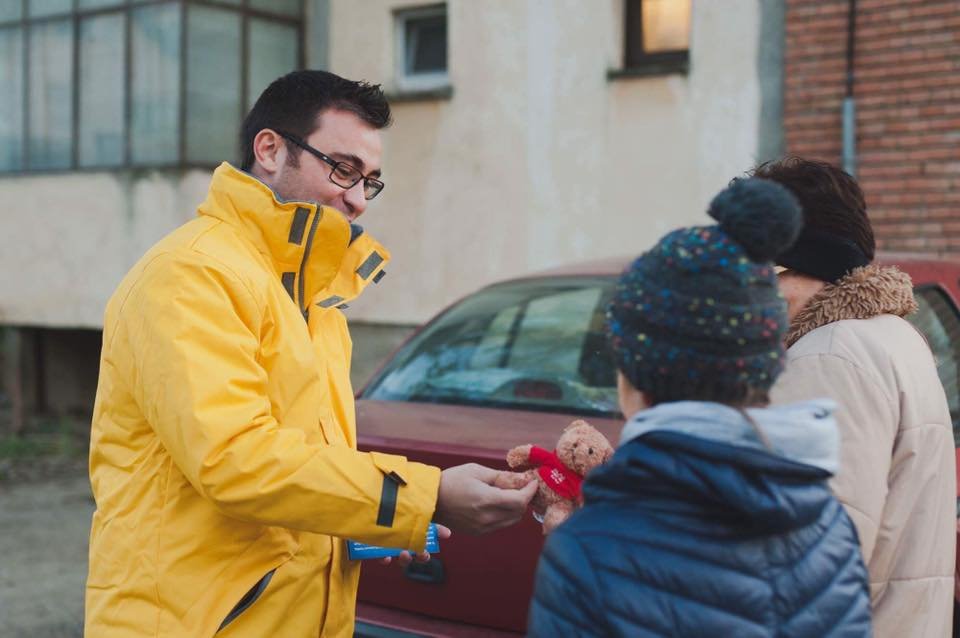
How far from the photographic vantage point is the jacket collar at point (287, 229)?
2.07 meters

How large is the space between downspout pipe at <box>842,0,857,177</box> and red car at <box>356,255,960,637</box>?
11.6ft

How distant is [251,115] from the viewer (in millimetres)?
2320

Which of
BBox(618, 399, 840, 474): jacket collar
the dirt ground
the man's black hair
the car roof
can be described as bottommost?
the dirt ground

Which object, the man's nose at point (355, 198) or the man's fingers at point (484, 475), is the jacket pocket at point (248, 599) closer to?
the man's fingers at point (484, 475)

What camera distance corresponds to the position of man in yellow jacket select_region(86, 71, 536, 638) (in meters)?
1.83

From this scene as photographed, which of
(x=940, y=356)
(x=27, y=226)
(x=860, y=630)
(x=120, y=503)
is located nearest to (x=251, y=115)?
(x=120, y=503)

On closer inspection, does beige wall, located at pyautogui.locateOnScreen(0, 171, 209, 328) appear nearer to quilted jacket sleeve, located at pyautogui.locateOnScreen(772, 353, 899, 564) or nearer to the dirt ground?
the dirt ground

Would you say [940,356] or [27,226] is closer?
[940,356]

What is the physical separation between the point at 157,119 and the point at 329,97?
319 inches

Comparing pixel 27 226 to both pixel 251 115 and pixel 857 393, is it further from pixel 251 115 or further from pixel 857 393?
pixel 857 393

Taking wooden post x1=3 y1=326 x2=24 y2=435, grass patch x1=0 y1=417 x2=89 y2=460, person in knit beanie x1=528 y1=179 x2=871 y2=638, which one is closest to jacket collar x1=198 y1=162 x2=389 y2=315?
person in knit beanie x1=528 y1=179 x2=871 y2=638

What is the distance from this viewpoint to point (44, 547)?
657 cm

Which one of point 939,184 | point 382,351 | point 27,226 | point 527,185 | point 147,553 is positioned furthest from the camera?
point 27,226

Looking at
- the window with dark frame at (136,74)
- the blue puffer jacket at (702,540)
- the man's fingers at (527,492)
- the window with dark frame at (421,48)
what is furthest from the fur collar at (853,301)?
the window with dark frame at (136,74)
